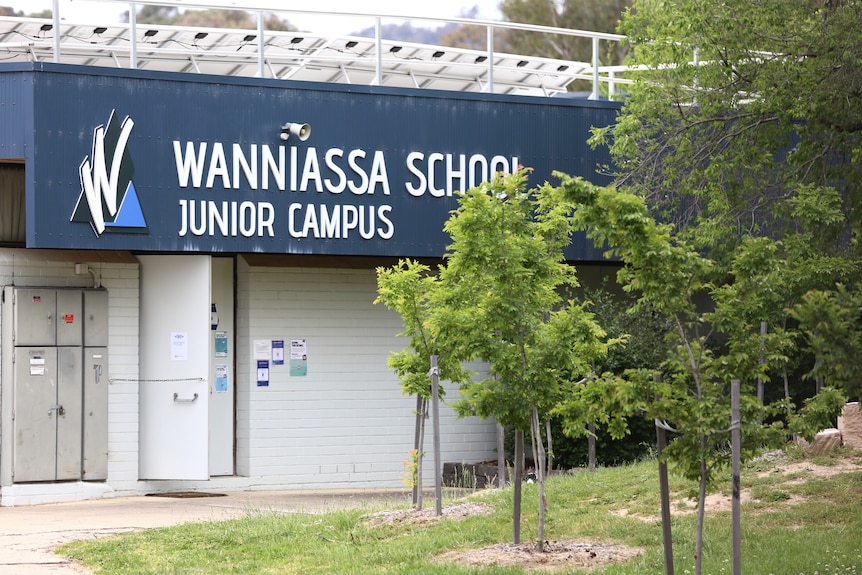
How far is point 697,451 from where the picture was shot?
342 inches

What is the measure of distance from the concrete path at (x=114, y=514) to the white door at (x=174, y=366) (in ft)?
1.92

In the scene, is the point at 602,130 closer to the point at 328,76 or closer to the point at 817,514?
the point at 328,76

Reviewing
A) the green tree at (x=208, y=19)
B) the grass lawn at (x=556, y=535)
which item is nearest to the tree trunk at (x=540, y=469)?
the grass lawn at (x=556, y=535)

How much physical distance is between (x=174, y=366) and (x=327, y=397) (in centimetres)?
250

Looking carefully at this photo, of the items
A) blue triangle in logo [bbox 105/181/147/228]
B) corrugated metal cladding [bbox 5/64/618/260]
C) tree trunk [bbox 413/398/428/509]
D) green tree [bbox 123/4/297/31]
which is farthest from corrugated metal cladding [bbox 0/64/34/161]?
green tree [bbox 123/4/297/31]

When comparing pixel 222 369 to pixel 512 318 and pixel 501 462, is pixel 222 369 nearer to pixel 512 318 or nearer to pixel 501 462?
pixel 501 462

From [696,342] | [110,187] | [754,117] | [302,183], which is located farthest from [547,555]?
[110,187]

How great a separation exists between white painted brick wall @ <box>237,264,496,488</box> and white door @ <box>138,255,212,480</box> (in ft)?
4.07

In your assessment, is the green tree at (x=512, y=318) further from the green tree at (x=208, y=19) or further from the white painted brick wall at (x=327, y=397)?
the green tree at (x=208, y=19)

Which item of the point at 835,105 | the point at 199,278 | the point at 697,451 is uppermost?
the point at 835,105

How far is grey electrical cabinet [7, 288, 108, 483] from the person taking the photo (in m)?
16.2

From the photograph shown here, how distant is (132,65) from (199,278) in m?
2.93

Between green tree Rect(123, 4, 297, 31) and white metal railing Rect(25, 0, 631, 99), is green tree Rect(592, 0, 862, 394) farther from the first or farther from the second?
green tree Rect(123, 4, 297, 31)

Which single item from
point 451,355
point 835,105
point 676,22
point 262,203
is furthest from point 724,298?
point 262,203
